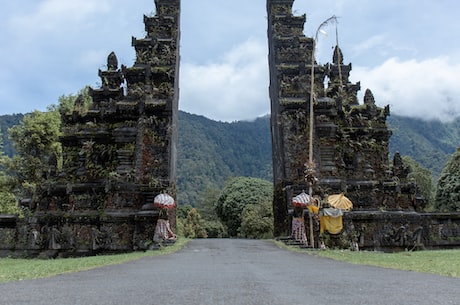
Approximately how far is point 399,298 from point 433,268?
438cm

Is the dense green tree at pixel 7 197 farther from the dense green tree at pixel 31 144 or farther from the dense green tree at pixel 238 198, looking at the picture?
the dense green tree at pixel 238 198

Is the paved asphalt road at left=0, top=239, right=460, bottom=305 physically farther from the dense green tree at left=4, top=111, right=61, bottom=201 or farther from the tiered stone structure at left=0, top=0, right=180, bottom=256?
the dense green tree at left=4, top=111, right=61, bottom=201

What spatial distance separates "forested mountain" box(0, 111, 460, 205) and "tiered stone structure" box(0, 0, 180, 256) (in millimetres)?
63719

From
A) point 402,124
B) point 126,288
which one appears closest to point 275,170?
point 126,288

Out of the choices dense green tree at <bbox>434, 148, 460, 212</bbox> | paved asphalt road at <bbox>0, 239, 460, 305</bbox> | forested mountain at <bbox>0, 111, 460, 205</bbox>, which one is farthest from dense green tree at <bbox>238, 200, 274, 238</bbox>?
forested mountain at <bbox>0, 111, 460, 205</bbox>

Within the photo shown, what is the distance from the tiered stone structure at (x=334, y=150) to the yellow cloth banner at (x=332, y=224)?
4.01 feet

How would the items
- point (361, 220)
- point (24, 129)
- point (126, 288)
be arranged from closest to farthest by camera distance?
1. point (126, 288)
2. point (361, 220)
3. point (24, 129)

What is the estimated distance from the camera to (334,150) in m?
21.9

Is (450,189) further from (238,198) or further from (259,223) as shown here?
(238,198)

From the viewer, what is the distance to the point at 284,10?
2484 cm

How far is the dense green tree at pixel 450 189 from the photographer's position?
96.4 ft

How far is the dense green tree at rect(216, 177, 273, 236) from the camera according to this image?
43.5 m

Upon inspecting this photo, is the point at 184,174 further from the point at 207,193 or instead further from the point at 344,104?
the point at 344,104

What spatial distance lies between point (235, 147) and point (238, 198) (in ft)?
289
